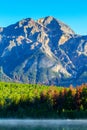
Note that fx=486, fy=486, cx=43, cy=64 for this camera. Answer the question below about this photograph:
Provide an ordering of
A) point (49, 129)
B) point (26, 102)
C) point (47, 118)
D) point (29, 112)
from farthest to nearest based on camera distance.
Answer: point (26, 102) < point (29, 112) < point (47, 118) < point (49, 129)

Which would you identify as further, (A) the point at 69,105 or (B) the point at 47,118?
(A) the point at 69,105

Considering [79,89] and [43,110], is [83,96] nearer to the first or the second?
[79,89]

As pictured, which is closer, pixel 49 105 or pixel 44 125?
pixel 44 125

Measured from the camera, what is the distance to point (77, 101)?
529 ft

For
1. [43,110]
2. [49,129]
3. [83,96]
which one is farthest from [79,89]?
[49,129]

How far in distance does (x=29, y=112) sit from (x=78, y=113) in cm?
1787

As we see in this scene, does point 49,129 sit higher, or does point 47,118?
point 47,118

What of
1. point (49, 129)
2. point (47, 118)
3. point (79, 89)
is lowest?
point (49, 129)

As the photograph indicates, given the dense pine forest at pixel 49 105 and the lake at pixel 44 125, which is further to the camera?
the dense pine forest at pixel 49 105

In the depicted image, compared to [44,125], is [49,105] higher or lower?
higher

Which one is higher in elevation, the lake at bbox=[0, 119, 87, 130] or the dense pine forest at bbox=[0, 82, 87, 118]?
the dense pine forest at bbox=[0, 82, 87, 118]

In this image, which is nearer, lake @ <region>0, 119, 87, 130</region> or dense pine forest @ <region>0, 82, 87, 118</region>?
lake @ <region>0, 119, 87, 130</region>

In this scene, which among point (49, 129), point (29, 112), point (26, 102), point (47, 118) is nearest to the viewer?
point (49, 129)

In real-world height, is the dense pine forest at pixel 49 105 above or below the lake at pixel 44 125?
above
